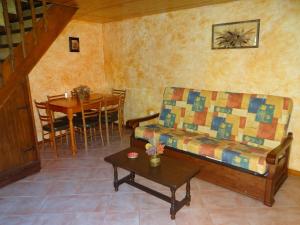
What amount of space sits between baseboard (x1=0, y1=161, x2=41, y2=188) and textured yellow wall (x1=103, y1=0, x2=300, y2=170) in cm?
203

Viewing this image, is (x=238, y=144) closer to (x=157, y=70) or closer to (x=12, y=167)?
(x=157, y=70)

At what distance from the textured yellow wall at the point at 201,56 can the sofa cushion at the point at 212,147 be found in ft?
2.49

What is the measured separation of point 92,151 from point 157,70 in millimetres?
1693

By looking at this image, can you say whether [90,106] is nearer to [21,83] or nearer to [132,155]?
[21,83]

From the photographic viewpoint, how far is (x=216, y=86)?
10.6 ft

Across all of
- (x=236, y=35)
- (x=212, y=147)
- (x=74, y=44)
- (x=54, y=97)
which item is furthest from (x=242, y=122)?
(x=74, y=44)

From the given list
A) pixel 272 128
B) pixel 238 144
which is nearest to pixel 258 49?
pixel 272 128

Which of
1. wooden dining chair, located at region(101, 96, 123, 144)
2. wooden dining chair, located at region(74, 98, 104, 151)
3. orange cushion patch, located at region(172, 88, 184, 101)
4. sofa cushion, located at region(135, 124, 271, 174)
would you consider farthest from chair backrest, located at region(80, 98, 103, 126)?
orange cushion patch, located at region(172, 88, 184, 101)

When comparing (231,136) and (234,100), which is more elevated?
(234,100)

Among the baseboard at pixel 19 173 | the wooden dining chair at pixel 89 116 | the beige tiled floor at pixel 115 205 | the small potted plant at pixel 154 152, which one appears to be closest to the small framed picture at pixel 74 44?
the wooden dining chair at pixel 89 116

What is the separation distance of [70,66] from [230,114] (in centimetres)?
289

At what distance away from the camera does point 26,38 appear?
2.35 meters

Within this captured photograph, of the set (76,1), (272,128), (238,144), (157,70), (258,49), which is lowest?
(238,144)

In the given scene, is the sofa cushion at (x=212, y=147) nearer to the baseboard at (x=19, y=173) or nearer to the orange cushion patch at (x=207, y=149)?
the orange cushion patch at (x=207, y=149)
